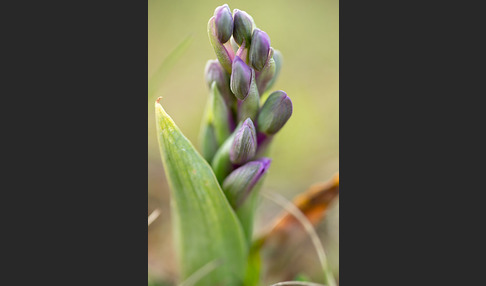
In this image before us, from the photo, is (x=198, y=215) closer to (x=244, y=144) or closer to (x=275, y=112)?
(x=244, y=144)

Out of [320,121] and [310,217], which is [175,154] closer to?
[310,217]

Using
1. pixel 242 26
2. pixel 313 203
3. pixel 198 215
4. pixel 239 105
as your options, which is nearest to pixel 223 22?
pixel 242 26

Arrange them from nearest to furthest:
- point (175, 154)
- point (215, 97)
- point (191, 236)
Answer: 1. point (175, 154)
2. point (215, 97)
3. point (191, 236)

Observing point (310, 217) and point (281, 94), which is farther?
point (310, 217)

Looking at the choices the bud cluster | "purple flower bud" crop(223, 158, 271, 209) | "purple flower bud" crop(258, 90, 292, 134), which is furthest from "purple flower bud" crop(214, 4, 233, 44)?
"purple flower bud" crop(223, 158, 271, 209)

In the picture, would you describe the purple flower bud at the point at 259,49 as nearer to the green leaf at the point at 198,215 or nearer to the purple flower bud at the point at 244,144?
the purple flower bud at the point at 244,144

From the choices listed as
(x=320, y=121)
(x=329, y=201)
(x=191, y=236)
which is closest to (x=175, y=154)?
(x=191, y=236)

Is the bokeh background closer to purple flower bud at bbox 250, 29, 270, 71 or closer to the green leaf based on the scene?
the green leaf
